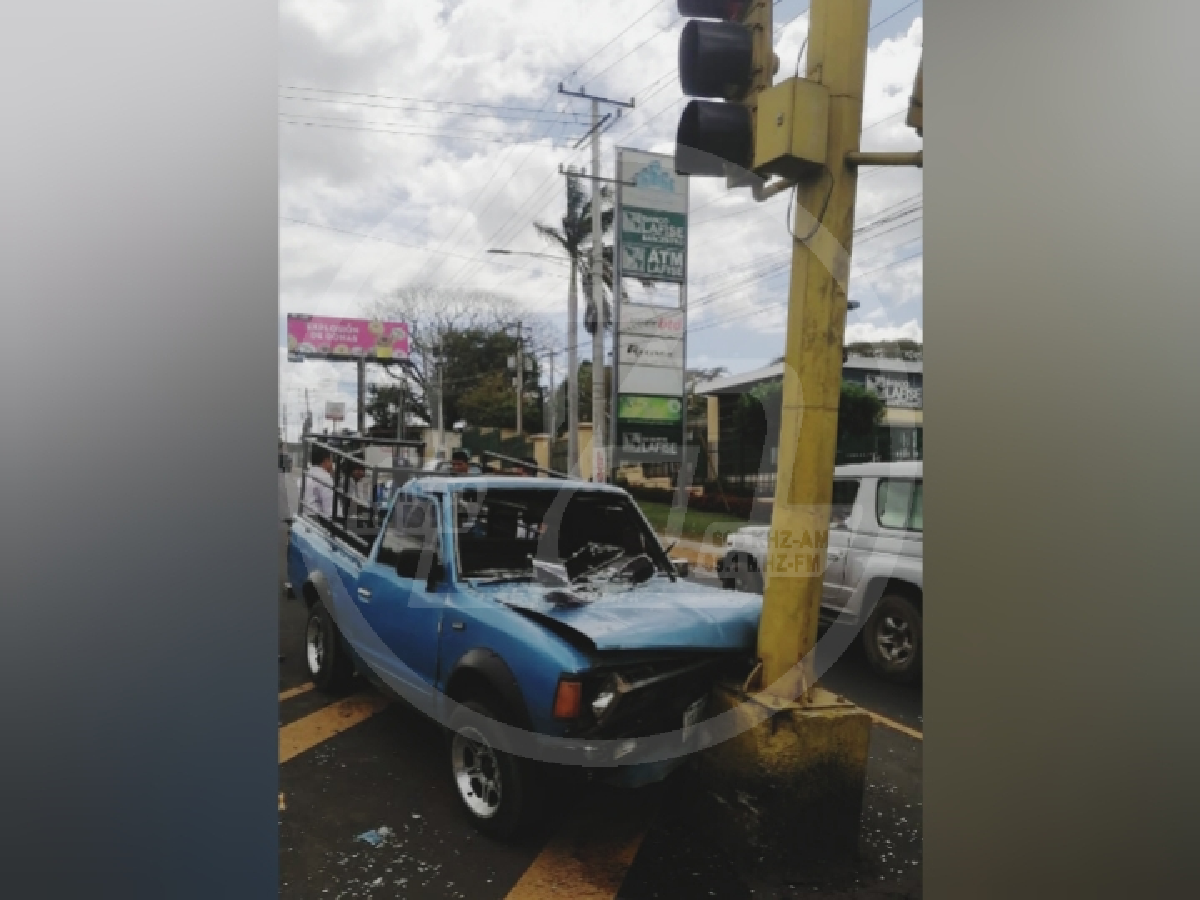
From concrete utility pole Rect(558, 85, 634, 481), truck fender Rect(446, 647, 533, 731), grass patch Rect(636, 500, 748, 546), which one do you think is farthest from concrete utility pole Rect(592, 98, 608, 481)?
truck fender Rect(446, 647, 533, 731)

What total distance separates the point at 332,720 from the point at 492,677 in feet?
3.96

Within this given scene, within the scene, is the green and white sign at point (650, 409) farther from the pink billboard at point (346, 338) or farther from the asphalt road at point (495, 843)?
the asphalt road at point (495, 843)

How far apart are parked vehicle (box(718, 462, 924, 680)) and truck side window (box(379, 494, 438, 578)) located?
1.79 m

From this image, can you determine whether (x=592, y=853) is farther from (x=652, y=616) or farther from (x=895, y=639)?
(x=895, y=639)

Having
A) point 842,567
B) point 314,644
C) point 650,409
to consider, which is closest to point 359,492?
point 314,644

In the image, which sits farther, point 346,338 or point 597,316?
point 597,316

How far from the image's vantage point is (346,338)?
245 centimetres

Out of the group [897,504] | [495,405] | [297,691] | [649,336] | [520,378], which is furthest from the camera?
[649,336]

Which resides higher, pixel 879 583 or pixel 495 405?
pixel 495 405

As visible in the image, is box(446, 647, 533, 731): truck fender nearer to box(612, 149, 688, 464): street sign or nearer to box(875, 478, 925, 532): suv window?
box(612, 149, 688, 464): street sign
